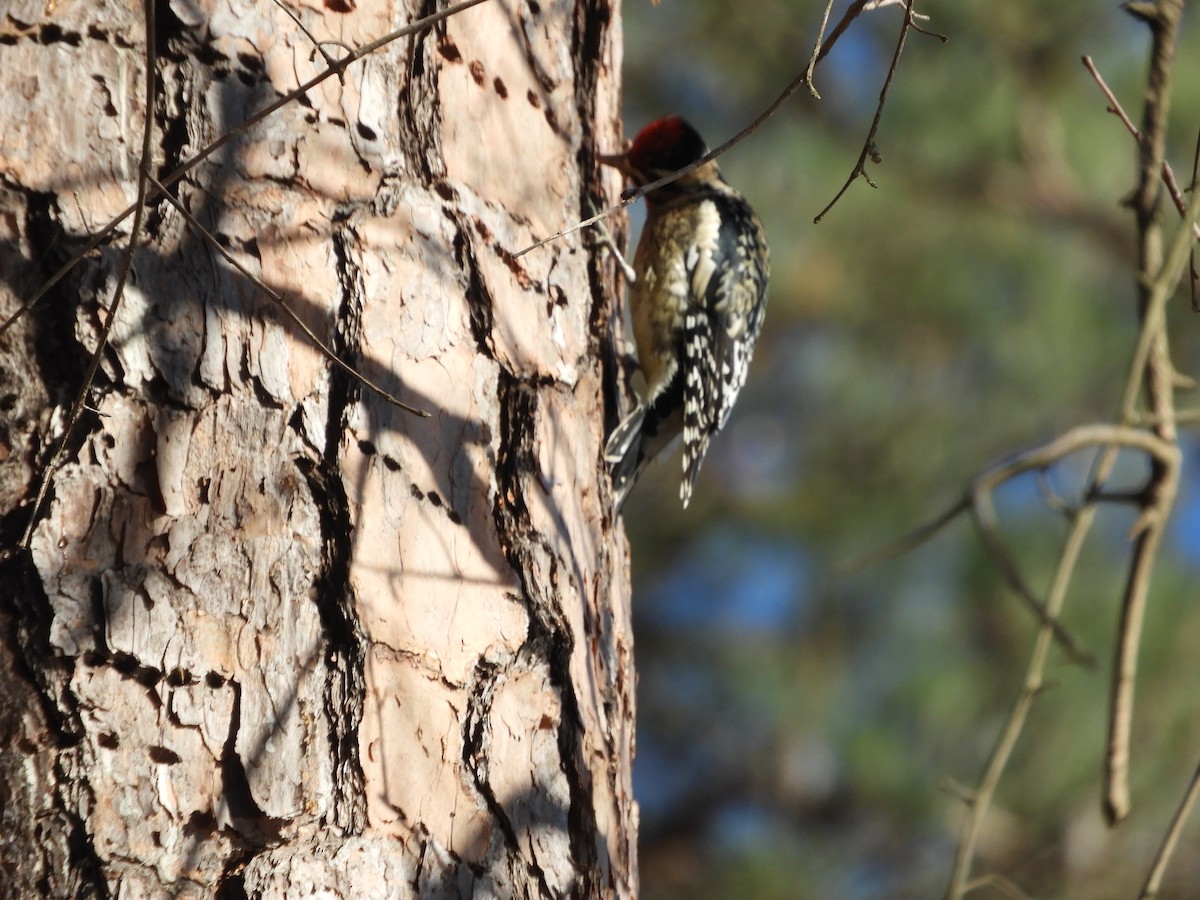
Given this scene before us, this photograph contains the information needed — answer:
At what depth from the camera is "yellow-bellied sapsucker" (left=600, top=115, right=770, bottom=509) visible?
145 inches

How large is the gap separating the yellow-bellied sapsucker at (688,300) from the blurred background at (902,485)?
7.58 feet

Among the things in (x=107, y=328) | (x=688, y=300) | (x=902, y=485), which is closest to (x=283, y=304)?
(x=107, y=328)

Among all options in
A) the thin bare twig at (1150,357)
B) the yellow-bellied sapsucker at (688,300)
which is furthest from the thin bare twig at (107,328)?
the yellow-bellied sapsucker at (688,300)

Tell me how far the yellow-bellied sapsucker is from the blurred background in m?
2.31

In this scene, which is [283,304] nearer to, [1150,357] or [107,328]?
[107,328]

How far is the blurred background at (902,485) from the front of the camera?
6035 millimetres

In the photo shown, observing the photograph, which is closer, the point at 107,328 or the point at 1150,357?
the point at 107,328

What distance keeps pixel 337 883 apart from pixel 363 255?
86 centimetres

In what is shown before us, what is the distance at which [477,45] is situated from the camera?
83.6 inches

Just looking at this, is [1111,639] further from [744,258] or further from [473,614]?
[473,614]

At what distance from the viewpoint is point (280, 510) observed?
1702 millimetres

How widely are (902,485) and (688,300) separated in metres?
3.89

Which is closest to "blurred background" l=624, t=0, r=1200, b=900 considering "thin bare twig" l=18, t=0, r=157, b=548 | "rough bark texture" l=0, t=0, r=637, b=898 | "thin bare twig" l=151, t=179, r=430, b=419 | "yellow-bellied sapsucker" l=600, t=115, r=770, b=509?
"yellow-bellied sapsucker" l=600, t=115, r=770, b=509

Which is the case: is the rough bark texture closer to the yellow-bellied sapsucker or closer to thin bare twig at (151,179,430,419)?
thin bare twig at (151,179,430,419)
